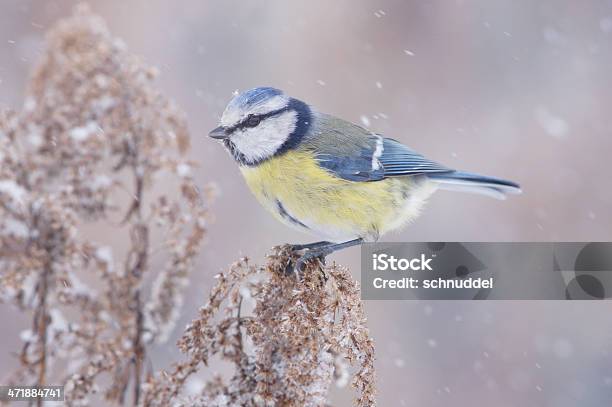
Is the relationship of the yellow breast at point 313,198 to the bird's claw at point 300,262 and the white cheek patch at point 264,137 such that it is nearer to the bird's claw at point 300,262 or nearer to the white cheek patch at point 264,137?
the white cheek patch at point 264,137

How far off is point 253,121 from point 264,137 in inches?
4.8

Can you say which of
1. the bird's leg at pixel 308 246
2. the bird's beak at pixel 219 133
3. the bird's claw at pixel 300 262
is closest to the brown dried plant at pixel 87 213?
the bird's claw at pixel 300 262

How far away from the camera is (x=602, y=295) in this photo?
3385 mm

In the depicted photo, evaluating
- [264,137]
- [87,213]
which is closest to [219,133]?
[264,137]

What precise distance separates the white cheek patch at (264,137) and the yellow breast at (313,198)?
0.13ft

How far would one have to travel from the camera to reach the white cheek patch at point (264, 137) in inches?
94.4

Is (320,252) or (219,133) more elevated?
(219,133)

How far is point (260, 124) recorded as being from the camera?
2.39 meters

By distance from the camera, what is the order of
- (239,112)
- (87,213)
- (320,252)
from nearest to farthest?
1. (87,213)
2. (320,252)
3. (239,112)

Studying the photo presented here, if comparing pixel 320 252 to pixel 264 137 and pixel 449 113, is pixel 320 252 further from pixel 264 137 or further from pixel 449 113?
pixel 449 113

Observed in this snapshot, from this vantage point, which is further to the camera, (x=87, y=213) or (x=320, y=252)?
(x=320, y=252)

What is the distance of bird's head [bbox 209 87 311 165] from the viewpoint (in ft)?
7.58

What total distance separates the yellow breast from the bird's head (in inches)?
1.9

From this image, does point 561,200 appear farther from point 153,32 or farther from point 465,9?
point 153,32
